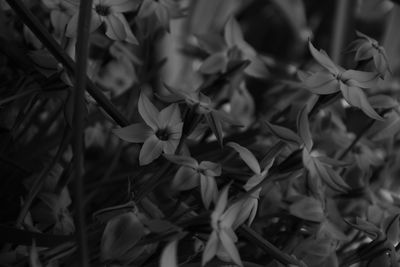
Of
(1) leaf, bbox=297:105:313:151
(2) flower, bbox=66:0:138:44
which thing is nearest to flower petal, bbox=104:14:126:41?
(2) flower, bbox=66:0:138:44

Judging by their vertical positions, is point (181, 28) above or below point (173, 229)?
below

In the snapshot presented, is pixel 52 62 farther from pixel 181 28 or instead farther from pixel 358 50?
pixel 181 28

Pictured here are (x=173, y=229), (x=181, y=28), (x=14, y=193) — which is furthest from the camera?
(x=181, y=28)

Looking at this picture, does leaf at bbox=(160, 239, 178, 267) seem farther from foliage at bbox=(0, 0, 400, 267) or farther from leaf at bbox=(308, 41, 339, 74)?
leaf at bbox=(308, 41, 339, 74)

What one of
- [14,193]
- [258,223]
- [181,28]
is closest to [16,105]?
[14,193]

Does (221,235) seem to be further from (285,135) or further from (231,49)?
(231,49)

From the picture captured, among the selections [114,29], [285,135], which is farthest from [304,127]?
[114,29]

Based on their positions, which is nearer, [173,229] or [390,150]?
[173,229]
